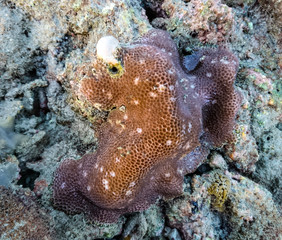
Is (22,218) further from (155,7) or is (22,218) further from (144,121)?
(155,7)

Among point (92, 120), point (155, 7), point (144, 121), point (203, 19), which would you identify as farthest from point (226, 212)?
point (155, 7)

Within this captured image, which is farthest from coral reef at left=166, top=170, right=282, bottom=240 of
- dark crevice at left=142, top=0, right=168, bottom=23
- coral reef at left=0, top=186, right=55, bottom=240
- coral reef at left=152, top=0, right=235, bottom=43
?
dark crevice at left=142, top=0, right=168, bottom=23

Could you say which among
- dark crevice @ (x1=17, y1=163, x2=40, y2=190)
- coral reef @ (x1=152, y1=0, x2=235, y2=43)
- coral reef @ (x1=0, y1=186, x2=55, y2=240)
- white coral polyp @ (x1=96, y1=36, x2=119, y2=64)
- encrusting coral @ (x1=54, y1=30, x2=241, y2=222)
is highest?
coral reef @ (x1=152, y1=0, x2=235, y2=43)

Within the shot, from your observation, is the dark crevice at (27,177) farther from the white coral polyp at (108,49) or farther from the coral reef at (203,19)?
the coral reef at (203,19)

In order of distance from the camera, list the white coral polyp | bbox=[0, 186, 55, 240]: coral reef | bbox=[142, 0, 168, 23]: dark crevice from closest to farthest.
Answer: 1. bbox=[0, 186, 55, 240]: coral reef
2. the white coral polyp
3. bbox=[142, 0, 168, 23]: dark crevice

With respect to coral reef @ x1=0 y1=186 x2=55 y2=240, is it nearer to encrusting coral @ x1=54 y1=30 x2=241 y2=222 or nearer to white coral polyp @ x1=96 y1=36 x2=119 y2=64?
encrusting coral @ x1=54 y1=30 x2=241 y2=222

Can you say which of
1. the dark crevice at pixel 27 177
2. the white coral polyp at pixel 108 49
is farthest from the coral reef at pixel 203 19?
the dark crevice at pixel 27 177

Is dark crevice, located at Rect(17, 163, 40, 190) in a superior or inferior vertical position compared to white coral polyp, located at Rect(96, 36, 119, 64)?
inferior
